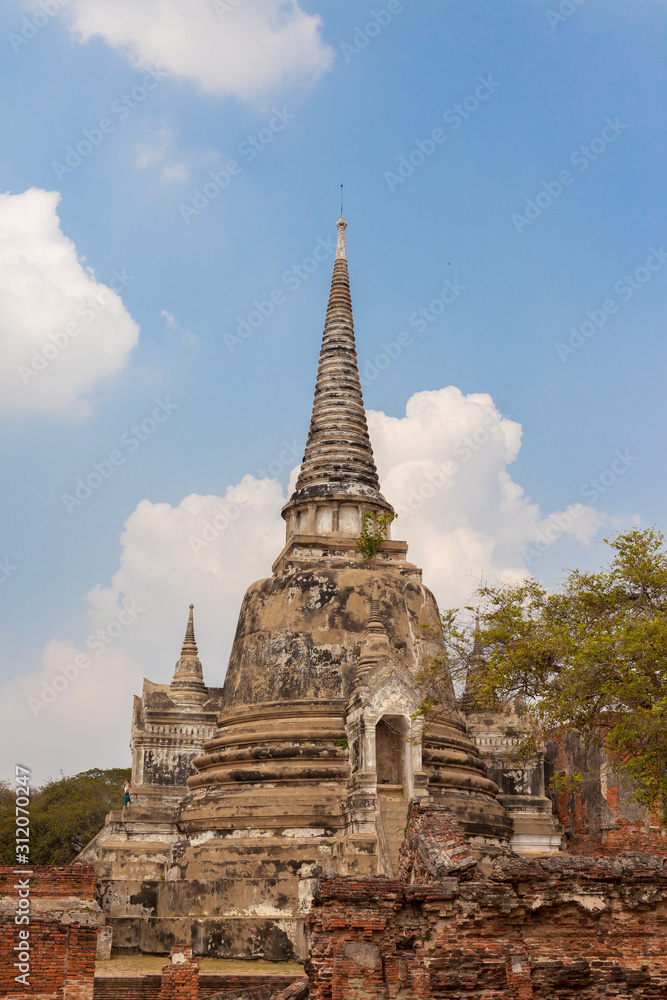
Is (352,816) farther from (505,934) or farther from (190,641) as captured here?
(190,641)

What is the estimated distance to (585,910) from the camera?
10500 millimetres

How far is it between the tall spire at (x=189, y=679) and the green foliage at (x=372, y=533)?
8.96 metres

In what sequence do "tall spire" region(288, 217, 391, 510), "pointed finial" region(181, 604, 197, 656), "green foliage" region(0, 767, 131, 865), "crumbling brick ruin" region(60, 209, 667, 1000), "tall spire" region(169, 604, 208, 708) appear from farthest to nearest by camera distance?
1. "green foliage" region(0, 767, 131, 865)
2. "pointed finial" region(181, 604, 197, 656)
3. "tall spire" region(169, 604, 208, 708)
4. "tall spire" region(288, 217, 391, 510)
5. "crumbling brick ruin" region(60, 209, 667, 1000)

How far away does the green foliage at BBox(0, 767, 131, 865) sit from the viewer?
1917 inches

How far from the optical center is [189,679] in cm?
3372

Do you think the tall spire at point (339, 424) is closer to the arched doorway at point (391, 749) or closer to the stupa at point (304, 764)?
the stupa at point (304, 764)

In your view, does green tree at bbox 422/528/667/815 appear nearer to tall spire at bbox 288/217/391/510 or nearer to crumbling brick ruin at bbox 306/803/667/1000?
crumbling brick ruin at bbox 306/803/667/1000

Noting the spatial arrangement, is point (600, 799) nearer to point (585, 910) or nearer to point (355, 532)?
point (355, 532)

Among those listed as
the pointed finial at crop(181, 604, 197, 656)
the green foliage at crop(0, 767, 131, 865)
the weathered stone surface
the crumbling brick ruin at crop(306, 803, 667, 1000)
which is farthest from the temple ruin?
the green foliage at crop(0, 767, 131, 865)

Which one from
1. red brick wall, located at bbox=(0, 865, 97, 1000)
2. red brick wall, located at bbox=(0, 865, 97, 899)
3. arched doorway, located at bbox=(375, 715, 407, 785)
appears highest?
arched doorway, located at bbox=(375, 715, 407, 785)

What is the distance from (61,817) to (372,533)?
99.5ft

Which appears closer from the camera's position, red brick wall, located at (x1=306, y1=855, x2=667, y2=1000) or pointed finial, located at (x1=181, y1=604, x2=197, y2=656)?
red brick wall, located at (x1=306, y1=855, x2=667, y2=1000)

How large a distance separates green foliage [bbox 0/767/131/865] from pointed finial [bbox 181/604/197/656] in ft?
53.0

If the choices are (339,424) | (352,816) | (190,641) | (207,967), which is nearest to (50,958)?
(207,967)
